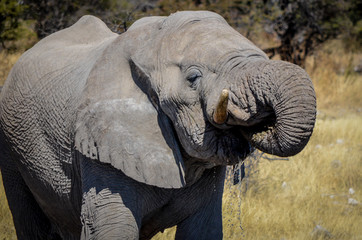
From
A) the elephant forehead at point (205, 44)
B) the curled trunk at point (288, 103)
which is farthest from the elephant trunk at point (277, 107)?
→ the elephant forehead at point (205, 44)

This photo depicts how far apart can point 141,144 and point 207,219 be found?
25.4 inches

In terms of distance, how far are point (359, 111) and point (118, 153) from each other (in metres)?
6.76

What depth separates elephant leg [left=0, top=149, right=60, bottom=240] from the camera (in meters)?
3.47

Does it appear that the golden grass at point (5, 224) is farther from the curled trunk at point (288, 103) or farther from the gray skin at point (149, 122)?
the curled trunk at point (288, 103)

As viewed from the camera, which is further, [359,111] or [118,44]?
[359,111]

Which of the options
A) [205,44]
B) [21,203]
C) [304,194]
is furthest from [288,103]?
[304,194]

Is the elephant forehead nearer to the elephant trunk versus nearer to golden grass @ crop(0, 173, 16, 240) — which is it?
the elephant trunk

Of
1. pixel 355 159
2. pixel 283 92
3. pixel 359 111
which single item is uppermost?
pixel 283 92

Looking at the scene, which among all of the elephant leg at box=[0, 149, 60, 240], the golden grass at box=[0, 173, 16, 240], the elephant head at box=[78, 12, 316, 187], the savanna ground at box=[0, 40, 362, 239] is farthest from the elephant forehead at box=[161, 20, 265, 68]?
the golden grass at box=[0, 173, 16, 240]

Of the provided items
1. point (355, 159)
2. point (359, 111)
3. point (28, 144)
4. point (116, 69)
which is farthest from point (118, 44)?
point (359, 111)

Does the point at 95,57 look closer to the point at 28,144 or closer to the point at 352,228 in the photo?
the point at 28,144

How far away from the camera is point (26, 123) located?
3080mm

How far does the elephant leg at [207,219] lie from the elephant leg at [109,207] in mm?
372

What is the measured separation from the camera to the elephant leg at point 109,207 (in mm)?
2467
